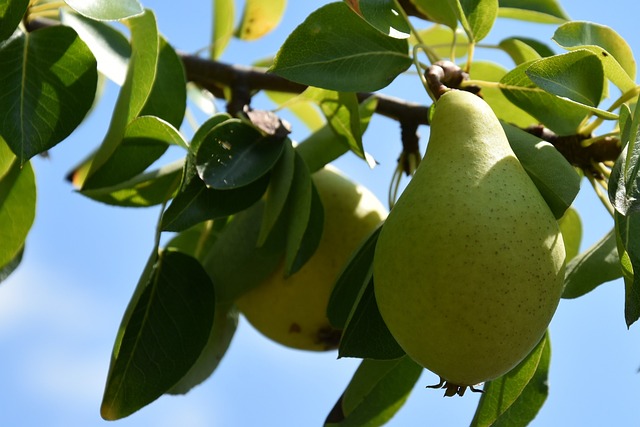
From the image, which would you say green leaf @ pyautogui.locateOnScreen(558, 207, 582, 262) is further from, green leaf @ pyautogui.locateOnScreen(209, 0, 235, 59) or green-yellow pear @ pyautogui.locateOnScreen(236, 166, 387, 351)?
green leaf @ pyautogui.locateOnScreen(209, 0, 235, 59)

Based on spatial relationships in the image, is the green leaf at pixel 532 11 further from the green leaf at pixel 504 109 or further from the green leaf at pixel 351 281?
the green leaf at pixel 351 281

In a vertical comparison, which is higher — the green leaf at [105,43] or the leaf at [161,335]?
the green leaf at [105,43]

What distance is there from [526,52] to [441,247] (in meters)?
0.69

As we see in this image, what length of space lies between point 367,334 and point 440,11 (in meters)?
0.58

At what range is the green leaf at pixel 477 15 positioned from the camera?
1561 millimetres

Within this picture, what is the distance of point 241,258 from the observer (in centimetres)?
171

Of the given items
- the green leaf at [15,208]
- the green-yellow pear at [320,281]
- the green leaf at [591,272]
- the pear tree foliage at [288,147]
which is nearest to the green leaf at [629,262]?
the pear tree foliage at [288,147]

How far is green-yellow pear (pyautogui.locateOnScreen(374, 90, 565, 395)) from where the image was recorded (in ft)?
3.78

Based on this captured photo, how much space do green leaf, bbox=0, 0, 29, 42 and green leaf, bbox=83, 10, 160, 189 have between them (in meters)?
0.19

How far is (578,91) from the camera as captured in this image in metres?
1.41

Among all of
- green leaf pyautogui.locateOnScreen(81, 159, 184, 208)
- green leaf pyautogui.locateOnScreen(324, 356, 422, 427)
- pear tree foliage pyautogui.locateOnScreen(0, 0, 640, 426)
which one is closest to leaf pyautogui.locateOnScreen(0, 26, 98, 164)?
pear tree foliage pyautogui.locateOnScreen(0, 0, 640, 426)

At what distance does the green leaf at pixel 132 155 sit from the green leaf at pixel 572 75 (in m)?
0.52

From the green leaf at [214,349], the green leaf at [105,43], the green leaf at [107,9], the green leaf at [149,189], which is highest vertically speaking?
the green leaf at [107,9]

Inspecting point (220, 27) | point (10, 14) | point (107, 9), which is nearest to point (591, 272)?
point (107, 9)
